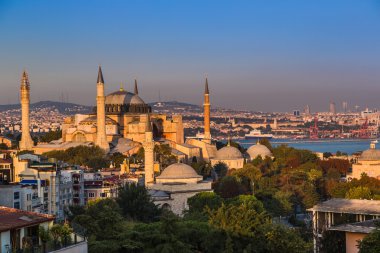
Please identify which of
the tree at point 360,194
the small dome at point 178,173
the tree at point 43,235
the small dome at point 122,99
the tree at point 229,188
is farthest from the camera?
the small dome at point 122,99

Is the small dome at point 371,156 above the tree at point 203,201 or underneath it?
above

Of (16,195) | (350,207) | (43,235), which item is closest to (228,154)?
→ (16,195)

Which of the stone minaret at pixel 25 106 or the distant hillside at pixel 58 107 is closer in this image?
the stone minaret at pixel 25 106

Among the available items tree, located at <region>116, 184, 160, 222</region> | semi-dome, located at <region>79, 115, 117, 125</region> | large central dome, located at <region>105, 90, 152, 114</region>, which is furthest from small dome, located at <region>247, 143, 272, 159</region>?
tree, located at <region>116, 184, 160, 222</region>

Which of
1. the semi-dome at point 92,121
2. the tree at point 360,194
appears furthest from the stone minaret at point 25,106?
the tree at point 360,194

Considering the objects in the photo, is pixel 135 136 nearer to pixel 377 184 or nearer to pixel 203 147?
pixel 203 147

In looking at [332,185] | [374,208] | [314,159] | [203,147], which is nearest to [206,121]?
[203,147]

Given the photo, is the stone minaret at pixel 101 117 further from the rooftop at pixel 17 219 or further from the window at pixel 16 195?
the rooftop at pixel 17 219
